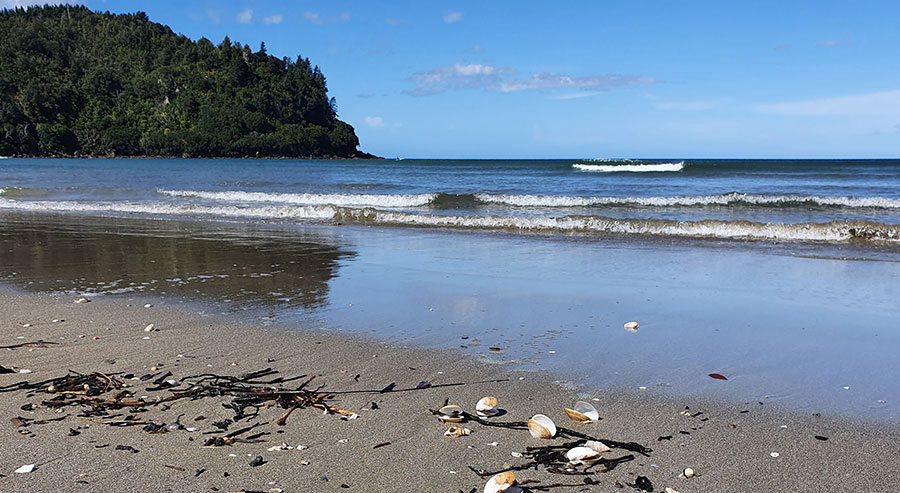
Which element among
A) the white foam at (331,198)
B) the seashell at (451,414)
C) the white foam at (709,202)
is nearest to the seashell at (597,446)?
the seashell at (451,414)

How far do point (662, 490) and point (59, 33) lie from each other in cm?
15423

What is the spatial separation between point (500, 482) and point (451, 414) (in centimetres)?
83

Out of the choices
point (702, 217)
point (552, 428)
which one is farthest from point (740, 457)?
point (702, 217)

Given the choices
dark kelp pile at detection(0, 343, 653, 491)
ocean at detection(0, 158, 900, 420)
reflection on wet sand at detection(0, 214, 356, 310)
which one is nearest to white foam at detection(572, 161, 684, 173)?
ocean at detection(0, 158, 900, 420)

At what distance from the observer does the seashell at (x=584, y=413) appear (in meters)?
3.13

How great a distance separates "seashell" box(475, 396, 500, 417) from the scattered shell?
0.79 ft

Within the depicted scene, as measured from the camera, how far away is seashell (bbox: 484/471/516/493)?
7.79 ft

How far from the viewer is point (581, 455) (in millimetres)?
2680

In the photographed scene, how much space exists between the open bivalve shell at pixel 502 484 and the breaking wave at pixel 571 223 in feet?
34.0

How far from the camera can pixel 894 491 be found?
248 centimetres

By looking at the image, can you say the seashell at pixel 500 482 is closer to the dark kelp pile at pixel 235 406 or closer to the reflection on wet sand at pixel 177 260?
the dark kelp pile at pixel 235 406

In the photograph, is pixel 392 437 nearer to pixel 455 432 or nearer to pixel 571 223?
pixel 455 432

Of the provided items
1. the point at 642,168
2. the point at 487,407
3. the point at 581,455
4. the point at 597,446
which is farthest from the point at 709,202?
the point at 642,168

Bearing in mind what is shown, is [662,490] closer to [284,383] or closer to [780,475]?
[780,475]
